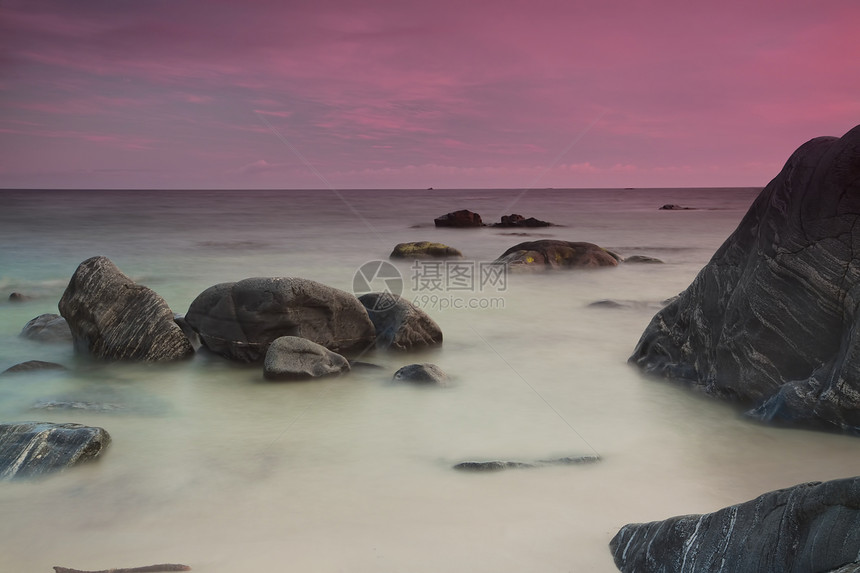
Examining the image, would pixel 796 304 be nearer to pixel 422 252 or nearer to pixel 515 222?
pixel 422 252

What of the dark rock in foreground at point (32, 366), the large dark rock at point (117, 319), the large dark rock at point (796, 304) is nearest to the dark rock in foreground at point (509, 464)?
the large dark rock at point (796, 304)

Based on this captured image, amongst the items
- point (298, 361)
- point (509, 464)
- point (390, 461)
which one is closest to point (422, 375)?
point (298, 361)

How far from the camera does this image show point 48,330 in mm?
7676

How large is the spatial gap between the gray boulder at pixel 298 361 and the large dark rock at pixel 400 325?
0.97 m

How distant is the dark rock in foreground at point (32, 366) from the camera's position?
6309 millimetres

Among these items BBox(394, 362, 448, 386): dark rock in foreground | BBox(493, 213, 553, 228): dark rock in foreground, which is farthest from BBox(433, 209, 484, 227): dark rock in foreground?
BBox(394, 362, 448, 386): dark rock in foreground

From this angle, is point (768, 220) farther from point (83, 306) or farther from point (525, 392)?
point (83, 306)

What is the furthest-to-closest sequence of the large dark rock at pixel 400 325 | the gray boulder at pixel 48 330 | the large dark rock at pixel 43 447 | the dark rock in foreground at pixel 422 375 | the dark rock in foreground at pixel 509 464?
the gray boulder at pixel 48 330
the large dark rock at pixel 400 325
the dark rock in foreground at pixel 422 375
the dark rock in foreground at pixel 509 464
the large dark rock at pixel 43 447

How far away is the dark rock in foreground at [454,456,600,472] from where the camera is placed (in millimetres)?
4086

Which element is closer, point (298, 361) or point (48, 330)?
point (298, 361)

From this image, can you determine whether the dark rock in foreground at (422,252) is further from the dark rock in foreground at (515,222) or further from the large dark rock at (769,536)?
the large dark rock at (769,536)

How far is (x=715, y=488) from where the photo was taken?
395cm

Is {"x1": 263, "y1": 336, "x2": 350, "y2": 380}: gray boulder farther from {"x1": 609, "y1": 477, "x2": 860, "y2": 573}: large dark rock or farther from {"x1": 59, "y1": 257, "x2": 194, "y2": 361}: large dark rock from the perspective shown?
{"x1": 609, "y1": 477, "x2": 860, "y2": 573}: large dark rock

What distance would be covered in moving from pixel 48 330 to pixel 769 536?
752 cm
